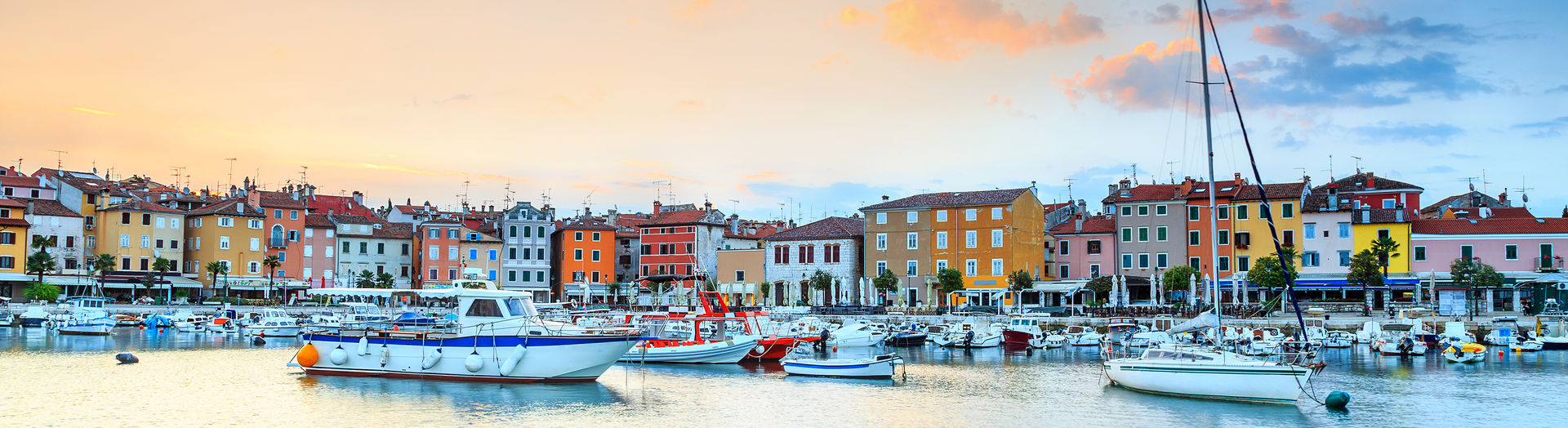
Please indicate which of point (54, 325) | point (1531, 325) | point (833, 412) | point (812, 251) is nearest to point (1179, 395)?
point (833, 412)

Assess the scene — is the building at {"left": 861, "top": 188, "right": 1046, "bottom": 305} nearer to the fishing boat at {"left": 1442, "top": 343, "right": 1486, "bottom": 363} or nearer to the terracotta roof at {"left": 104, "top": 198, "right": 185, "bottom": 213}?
the fishing boat at {"left": 1442, "top": 343, "right": 1486, "bottom": 363}

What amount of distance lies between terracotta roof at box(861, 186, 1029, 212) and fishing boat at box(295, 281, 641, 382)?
145 ft

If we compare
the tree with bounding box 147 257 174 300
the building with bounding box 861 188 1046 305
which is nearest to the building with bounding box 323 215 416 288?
the tree with bounding box 147 257 174 300

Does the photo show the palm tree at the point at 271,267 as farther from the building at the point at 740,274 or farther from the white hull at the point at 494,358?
the white hull at the point at 494,358

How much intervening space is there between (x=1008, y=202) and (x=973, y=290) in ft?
19.2

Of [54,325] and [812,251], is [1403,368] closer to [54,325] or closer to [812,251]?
[812,251]

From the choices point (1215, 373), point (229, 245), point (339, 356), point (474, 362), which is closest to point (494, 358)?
point (474, 362)

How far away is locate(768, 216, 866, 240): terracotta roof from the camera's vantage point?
85.7 m

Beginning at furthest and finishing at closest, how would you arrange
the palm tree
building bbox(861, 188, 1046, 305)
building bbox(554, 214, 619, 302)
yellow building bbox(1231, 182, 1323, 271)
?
building bbox(554, 214, 619, 302), the palm tree, building bbox(861, 188, 1046, 305), yellow building bbox(1231, 182, 1323, 271)

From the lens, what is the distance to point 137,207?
8769 cm

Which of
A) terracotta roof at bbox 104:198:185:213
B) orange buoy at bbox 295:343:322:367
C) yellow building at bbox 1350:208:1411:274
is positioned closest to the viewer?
orange buoy at bbox 295:343:322:367

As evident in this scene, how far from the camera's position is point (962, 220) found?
80.4m

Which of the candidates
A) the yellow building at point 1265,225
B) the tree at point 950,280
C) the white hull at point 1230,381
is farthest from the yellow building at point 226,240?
the white hull at point 1230,381

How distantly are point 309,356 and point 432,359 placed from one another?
4.86 metres
